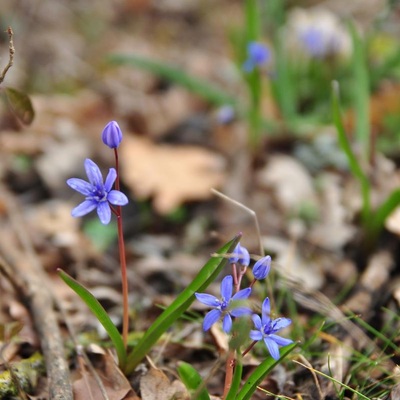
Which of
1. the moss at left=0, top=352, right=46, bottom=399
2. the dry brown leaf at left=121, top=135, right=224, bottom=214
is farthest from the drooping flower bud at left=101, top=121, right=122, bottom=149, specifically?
the dry brown leaf at left=121, top=135, right=224, bottom=214

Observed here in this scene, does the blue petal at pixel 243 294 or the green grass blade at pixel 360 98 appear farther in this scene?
the green grass blade at pixel 360 98

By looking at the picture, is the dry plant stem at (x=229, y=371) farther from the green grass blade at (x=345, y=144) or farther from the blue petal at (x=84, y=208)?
the green grass blade at (x=345, y=144)

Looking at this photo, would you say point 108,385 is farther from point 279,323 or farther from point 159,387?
point 279,323

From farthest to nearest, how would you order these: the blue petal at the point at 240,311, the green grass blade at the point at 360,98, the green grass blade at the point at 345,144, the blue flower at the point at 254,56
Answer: the blue flower at the point at 254,56, the green grass blade at the point at 360,98, the green grass blade at the point at 345,144, the blue petal at the point at 240,311

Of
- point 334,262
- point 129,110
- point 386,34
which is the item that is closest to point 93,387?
point 334,262

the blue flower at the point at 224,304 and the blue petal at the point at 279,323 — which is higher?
the blue flower at the point at 224,304

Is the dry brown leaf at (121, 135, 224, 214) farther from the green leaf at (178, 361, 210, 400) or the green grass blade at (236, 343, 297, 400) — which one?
the green grass blade at (236, 343, 297, 400)

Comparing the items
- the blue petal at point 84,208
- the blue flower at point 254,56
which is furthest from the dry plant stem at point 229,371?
the blue flower at point 254,56

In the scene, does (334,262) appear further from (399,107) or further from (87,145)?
(87,145)
